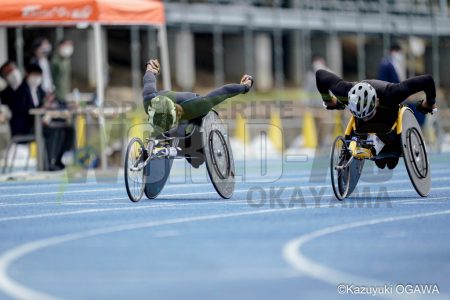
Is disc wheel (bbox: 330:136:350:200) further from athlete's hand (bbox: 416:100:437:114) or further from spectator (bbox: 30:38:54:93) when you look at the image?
spectator (bbox: 30:38:54:93)

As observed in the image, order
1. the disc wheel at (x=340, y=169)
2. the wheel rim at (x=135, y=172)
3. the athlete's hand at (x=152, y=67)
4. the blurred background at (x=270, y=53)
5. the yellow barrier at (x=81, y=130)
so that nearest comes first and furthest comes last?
the disc wheel at (x=340, y=169)
the wheel rim at (x=135, y=172)
the athlete's hand at (x=152, y=67)
the yellow barrier at (x=81, y=130)
the blurred background at (x=270, y=53)

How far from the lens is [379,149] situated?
631 inches

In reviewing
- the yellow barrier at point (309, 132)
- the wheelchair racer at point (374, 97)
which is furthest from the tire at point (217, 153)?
the yellow barrier at point (309, 132)

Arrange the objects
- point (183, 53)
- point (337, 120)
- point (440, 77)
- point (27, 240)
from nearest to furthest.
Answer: point (27, 240)
point (337, 120)
point (183, 53)
point (440, 77)

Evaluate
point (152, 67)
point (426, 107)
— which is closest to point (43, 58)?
point (152, 67)

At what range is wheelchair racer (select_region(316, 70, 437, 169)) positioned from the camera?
1550cm

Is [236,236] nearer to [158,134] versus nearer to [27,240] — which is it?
[27,240]

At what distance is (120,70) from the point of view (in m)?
38.8

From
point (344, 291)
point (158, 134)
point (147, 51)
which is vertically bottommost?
point (344, 291)

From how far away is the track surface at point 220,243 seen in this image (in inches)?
363

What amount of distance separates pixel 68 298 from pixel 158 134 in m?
7.52

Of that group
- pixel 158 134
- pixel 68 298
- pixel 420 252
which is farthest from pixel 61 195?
pixel 68 298

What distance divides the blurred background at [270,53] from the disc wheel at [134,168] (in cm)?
1114

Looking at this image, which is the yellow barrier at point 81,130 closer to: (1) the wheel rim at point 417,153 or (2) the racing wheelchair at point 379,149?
(2) the racing wheelchair at point 379,149
